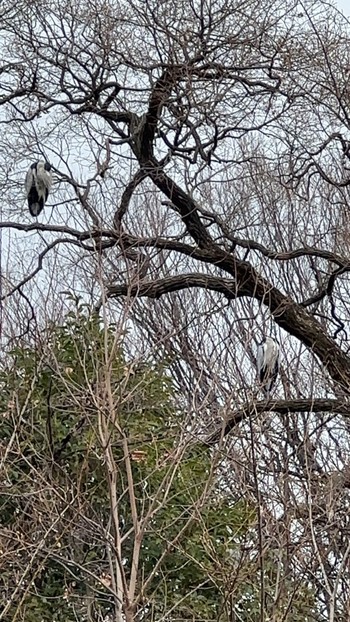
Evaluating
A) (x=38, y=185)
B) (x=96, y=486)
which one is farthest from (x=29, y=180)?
(x=96, y=486)

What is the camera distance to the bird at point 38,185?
614cm

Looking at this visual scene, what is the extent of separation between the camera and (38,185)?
20.2 ft

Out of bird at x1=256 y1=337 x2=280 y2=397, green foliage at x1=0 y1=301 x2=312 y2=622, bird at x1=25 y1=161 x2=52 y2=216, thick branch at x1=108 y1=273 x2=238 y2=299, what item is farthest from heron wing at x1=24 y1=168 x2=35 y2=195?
bird at x1=256 y1=337 x2=280 y2=397

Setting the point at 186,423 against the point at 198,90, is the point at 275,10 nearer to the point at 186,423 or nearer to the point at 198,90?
the point at 198,90

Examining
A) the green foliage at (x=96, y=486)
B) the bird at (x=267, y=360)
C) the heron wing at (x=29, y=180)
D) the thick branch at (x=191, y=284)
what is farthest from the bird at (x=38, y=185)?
the bird at (x=267, y=360)

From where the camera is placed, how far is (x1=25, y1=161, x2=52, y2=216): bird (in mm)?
6145

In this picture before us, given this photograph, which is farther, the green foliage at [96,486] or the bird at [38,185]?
the bird at [38,185]

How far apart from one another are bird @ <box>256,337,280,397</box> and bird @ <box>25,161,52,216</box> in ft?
5.12

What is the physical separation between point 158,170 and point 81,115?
0.62 metres

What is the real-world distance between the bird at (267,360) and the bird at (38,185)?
156 centimetres

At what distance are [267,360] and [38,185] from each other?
1686 mm

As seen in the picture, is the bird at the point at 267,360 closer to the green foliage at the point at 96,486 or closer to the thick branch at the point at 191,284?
the green foliage at the point at 96,486

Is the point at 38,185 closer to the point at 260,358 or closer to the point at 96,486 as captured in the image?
the point at 260,358

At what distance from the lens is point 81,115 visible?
6875 mm
